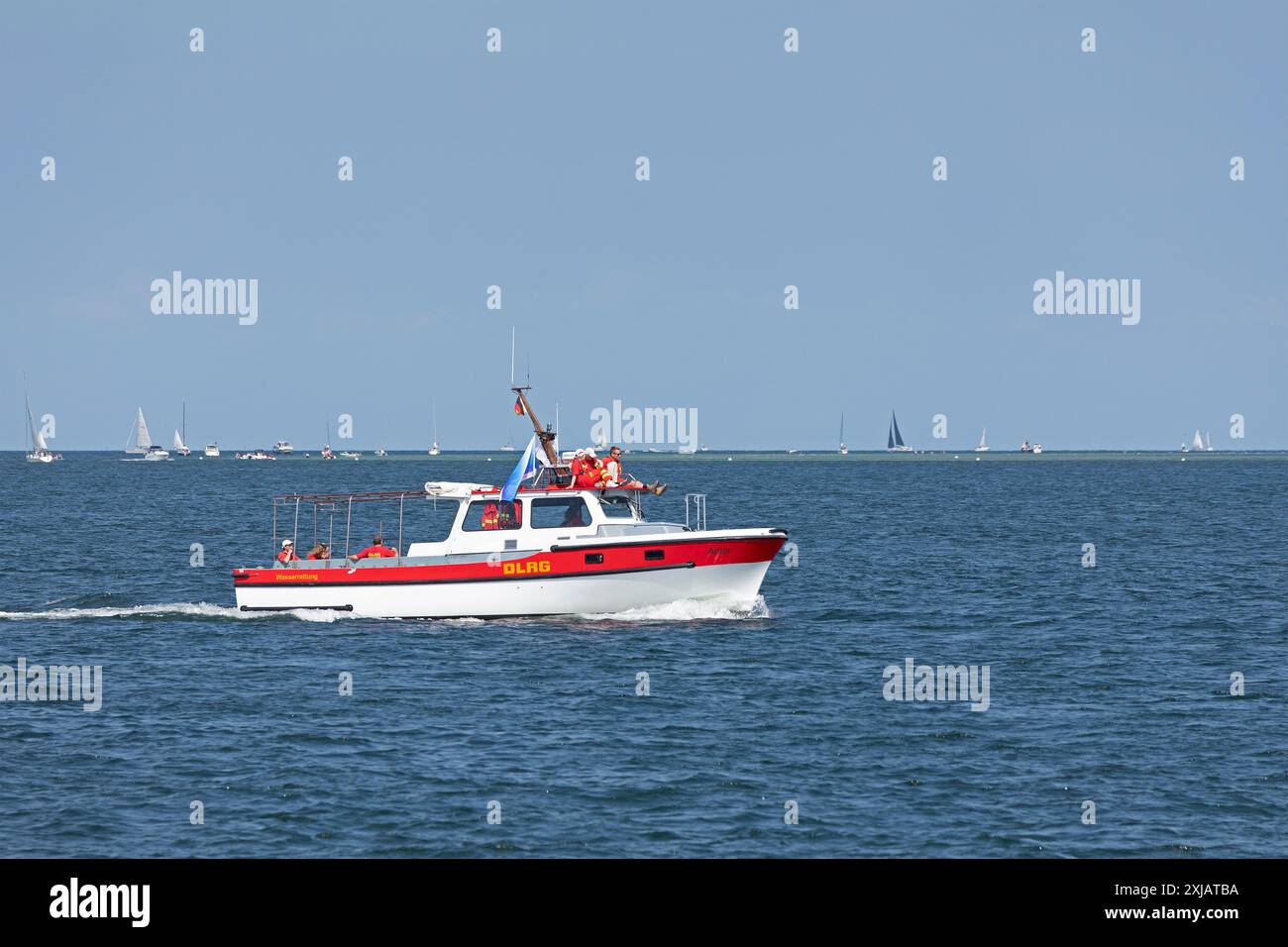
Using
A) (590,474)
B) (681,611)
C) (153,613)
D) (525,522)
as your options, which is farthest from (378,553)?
(681,611)

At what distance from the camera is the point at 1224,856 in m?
16.4

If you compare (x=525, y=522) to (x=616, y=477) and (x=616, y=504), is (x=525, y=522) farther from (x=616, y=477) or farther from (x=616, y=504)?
(x=616, y=477)

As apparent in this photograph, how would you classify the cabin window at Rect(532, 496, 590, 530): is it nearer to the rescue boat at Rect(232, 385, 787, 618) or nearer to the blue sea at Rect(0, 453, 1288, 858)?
the rescue boat at Rect(232, 385, 787, 618)

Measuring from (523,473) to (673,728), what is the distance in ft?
41.1

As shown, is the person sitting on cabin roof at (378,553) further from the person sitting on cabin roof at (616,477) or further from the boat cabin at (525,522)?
the person sitting on cabin roof at (616,477)

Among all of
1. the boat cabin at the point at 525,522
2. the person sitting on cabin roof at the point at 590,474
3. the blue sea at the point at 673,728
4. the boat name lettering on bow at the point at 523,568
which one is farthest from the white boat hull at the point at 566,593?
the person sitting on cabin roof at the point at 590,474

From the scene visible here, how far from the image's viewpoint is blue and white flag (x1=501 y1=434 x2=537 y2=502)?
3394cm

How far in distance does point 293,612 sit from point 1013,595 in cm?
2199

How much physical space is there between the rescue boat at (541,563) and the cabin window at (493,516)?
0.08 feet

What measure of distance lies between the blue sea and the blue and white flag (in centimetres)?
328

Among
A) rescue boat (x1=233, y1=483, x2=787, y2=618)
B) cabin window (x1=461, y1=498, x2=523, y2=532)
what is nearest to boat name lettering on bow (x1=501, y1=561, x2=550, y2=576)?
rescue boat (x1=233, y1=483, x2=787, y2=618)
